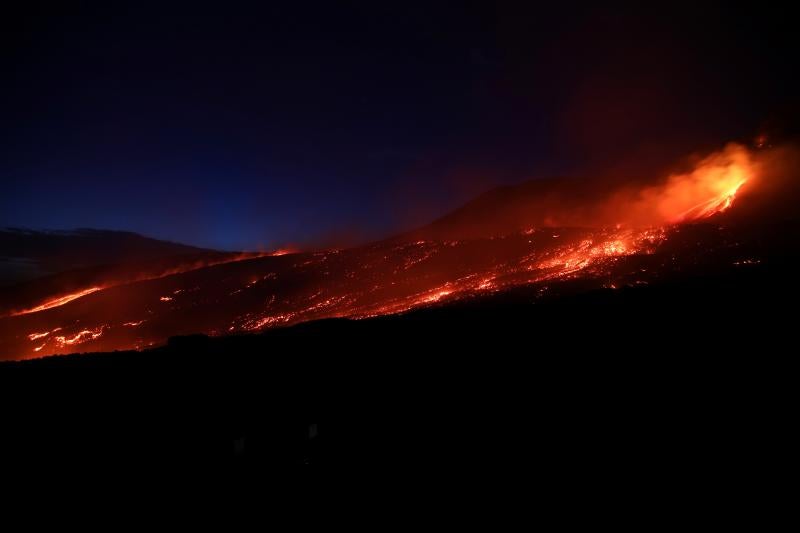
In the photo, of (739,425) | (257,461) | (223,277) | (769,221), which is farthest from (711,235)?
(223,277)

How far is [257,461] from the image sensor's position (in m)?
5.82

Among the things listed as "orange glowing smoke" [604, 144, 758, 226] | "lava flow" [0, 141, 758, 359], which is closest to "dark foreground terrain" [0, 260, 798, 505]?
"lava flow" [0, 141, 758, 359]

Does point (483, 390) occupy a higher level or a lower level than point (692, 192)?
lower

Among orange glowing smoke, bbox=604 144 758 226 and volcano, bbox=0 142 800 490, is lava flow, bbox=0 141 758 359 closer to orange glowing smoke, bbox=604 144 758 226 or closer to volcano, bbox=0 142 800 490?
orange glowing smoke, bbox=604 144 758 226

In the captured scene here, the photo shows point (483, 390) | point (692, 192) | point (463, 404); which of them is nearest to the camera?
point (463, 404)

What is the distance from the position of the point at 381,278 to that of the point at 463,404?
12877 mm

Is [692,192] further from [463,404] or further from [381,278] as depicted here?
[463,404]

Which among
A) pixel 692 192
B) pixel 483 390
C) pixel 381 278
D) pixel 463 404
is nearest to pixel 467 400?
pixel 463 404

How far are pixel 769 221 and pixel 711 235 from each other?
8.69 feet

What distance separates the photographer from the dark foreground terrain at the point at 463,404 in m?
5.57

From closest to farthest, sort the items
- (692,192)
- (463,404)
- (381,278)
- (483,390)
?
1. (463,404)
2. (483,390)
3. (381,278)
4. (692,192)

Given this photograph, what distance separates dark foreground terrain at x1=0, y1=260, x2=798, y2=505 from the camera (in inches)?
219

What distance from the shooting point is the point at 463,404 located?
6.79 meters

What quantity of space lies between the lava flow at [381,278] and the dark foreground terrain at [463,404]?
3.85 metres
